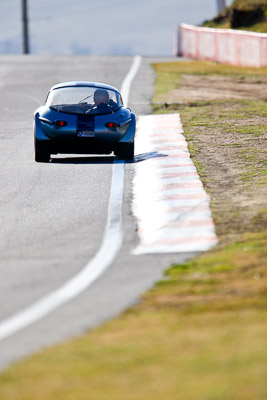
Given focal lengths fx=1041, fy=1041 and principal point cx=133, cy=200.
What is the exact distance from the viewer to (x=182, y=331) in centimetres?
728

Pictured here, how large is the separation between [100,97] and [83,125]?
718 mm

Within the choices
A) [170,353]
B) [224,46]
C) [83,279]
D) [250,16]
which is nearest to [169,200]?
[83,279]

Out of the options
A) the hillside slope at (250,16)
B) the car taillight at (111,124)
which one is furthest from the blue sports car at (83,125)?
the hillside slope at (250,16)

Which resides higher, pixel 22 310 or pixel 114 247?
pixel 22 310

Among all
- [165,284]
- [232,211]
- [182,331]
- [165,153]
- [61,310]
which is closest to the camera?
[182,331]

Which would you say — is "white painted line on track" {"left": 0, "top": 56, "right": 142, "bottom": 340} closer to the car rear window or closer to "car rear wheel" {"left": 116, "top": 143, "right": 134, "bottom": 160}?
"car rear wheel" {"left": 116, "top": 143, "right": 134, "bottom": 160}

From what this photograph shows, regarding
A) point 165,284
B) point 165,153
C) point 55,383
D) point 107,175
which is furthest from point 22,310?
point 165,153

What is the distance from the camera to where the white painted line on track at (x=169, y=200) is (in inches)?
431

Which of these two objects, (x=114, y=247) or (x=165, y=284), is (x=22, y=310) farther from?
(x=114, y=247)

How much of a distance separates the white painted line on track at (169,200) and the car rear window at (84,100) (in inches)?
44.8

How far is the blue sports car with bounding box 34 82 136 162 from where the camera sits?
57.5 feet

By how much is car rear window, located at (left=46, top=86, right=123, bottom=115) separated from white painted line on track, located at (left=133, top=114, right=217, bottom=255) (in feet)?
3.73

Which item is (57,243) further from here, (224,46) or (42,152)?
(224,46)

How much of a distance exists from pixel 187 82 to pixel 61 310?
26.1 meters
